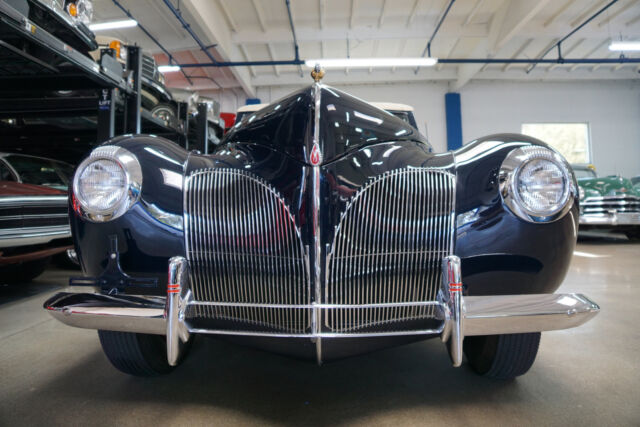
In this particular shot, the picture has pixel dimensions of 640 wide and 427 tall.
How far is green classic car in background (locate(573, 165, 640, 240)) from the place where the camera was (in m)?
6.20

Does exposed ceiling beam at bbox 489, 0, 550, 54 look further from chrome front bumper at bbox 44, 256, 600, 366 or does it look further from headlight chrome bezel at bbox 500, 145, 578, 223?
chrome front bumper at bbox 44, 256, 600, 366

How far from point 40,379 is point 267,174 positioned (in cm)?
142

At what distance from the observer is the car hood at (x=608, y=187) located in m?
6.40

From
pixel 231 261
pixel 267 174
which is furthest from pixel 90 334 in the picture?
pixel 267 174

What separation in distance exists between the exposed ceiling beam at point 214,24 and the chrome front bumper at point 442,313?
7.83 metres

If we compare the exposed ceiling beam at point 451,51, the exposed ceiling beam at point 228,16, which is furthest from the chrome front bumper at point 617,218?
the exposed ceiling beam at point 228,16

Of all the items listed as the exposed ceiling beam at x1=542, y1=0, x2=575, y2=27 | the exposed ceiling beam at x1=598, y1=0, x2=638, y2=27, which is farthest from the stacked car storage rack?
the exposed ceiling beam at x1=598, y1=0, x2=638, y2=27

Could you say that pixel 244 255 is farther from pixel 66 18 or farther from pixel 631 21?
pixel 631 21

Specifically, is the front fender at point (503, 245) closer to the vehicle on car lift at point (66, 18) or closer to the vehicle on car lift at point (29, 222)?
the vehicle on car lift at point (66, 18)

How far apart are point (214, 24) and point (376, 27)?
13.9ft

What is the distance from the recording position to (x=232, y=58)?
32.8 ft

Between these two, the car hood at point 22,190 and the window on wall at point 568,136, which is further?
the window on wall at point 568,136

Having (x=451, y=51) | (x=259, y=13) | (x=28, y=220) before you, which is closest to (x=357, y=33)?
(x=259, y=13)

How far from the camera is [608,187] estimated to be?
21.4ft
